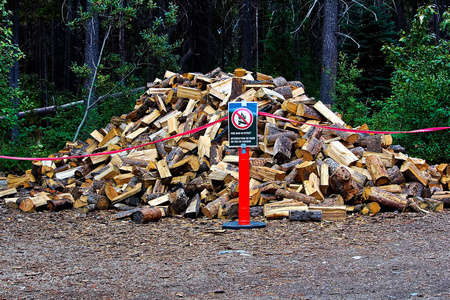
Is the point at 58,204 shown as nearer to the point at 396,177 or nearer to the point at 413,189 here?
the point at 396,177

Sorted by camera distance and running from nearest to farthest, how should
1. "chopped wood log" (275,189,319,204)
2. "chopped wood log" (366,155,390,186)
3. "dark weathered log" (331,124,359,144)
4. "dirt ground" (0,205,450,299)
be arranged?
"dirt ground" (0,205,450,299) → "chopped wood log" (275,189,319,204) → "chopped wood log" (366,155,390,186) → "dark weathered log" (331,124,359,144)

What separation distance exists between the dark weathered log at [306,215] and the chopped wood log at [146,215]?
2107 millimetres

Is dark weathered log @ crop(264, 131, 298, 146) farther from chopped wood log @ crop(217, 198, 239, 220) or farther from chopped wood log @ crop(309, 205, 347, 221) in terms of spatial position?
chopped wood log @ crop(309, 205, 347, 221)

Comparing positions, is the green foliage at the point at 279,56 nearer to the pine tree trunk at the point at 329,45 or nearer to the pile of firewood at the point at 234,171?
the pine tree trunk at the point at 329,45

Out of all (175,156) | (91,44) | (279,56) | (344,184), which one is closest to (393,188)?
(344,184)

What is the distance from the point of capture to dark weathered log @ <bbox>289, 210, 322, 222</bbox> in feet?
23.3

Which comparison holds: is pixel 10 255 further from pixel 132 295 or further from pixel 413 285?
pixel 413 285

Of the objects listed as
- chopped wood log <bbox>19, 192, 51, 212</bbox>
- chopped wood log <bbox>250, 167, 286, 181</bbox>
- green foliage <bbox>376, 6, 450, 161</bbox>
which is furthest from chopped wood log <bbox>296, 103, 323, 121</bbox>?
chopped wood log <bbox>19, 192, 51, 212</bbox>

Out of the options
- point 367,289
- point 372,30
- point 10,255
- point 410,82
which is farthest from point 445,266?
point 372,30

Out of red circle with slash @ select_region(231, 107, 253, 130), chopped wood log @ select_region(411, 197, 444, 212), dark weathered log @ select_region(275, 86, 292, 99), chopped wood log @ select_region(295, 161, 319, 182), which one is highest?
dark weathered log @ select_region(275, 86, 292, 99)

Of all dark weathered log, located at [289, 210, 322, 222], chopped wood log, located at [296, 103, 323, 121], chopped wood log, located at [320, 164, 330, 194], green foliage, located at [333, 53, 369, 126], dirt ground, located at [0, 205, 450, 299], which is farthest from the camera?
green foliage, located at [333, 53, 369, 126]

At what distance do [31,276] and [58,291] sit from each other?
0.72 meters

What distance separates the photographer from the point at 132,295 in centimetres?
394

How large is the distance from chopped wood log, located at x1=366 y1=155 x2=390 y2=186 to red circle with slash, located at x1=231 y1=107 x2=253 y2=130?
106 inches
